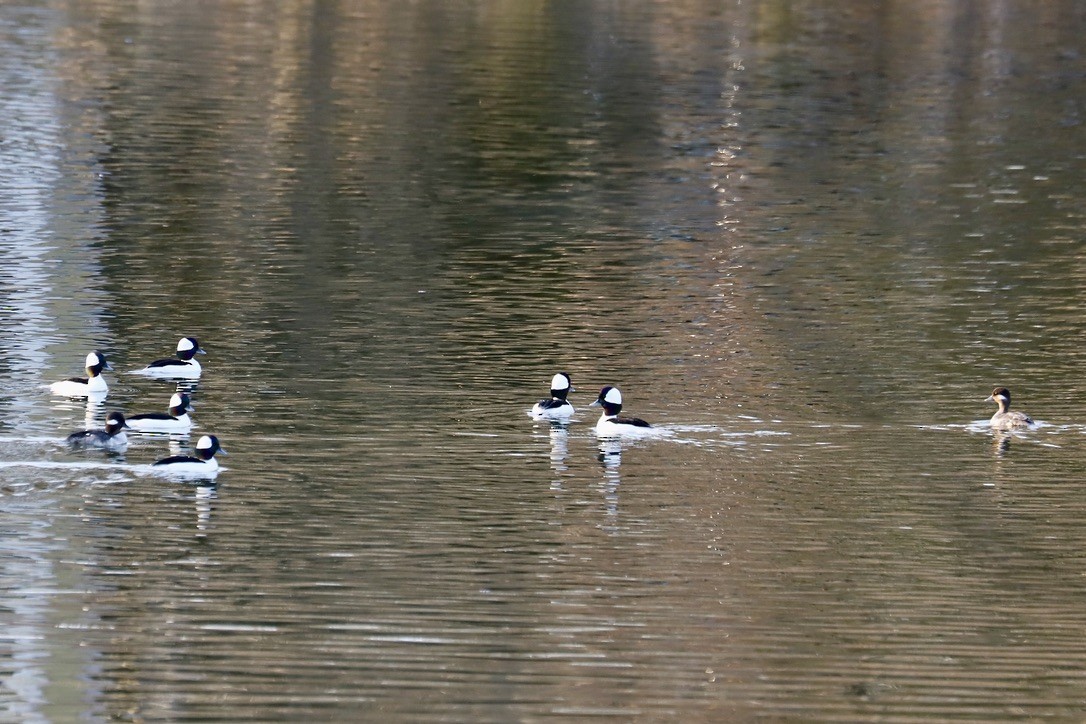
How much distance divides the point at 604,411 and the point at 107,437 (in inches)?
261

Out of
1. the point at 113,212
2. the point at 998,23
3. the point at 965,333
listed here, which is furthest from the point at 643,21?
the point at 965,333

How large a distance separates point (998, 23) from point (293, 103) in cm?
4887

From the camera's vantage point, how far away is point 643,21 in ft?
299

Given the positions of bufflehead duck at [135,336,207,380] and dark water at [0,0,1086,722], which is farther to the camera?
bufflehead duck at [135,336,207,380]

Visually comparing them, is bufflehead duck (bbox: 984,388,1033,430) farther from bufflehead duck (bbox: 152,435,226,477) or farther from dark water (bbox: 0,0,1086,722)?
bufflehead duck (bbox: 152,435,226,477)

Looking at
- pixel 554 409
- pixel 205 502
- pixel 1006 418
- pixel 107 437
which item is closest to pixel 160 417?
pixel 107 437

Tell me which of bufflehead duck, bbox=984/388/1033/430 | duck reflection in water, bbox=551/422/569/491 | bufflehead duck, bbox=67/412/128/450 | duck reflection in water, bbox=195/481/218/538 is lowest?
duck reflection in water, bbox=551/422/569/491

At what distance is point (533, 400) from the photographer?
85.7ft

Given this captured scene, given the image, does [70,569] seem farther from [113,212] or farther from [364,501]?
[113,212]

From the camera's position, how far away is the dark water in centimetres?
1596

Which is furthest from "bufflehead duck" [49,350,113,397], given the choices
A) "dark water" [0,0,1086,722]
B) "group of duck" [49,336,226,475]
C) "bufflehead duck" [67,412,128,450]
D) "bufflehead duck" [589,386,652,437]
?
"bufflehead duck" [589,386,652,437]

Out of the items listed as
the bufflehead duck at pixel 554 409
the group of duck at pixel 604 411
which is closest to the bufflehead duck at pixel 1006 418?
the group of duck at pixel 604 411

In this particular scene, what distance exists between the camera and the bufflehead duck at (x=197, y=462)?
2170 centimetres

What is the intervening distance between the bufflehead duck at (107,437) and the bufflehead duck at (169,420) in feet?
3.19
